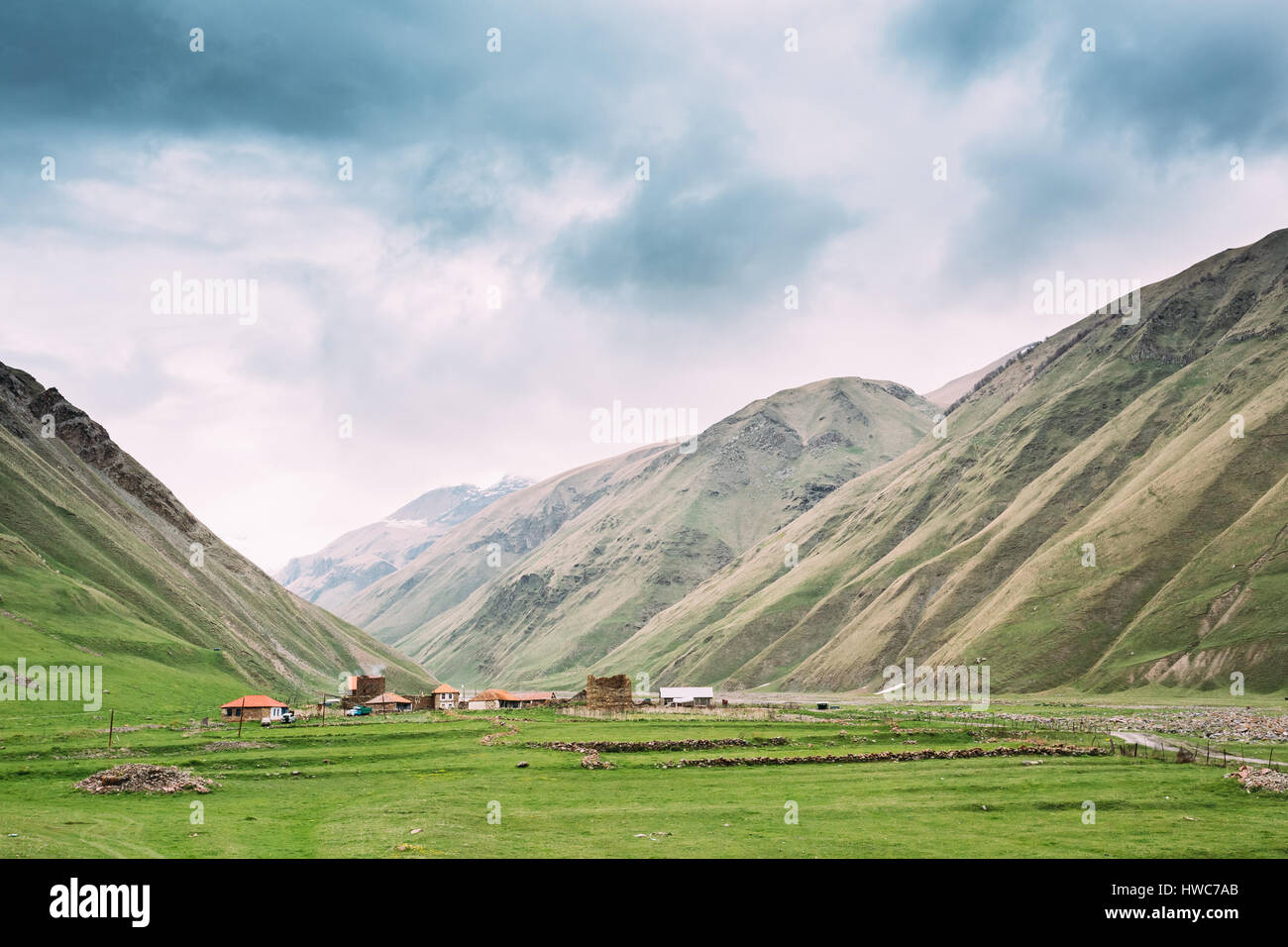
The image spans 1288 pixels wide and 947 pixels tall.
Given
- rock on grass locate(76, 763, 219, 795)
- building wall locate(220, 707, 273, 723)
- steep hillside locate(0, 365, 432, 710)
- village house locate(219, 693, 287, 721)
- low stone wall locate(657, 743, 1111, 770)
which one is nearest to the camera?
rock on grass locate(76, 763, 219, 795)

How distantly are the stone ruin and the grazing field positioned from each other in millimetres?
39868

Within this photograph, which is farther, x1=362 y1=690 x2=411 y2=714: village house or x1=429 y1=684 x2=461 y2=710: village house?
x1=429 y1=684 x2=461 y2=710: village house

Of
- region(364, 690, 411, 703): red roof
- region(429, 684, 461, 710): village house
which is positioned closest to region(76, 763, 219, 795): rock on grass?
region(364, 690, 411, 703): red roof

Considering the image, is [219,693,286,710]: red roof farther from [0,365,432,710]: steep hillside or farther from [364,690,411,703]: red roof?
[364,690,411,703]: red roof

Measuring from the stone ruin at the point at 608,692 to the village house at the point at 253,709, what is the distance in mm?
35838

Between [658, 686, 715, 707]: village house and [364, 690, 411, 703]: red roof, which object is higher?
[364, 690, 411, 703]: red roof

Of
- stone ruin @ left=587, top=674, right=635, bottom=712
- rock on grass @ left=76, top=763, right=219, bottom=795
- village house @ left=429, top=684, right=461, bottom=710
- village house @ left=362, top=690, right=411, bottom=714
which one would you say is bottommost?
village house @ left=429, top=684, right=461, bottom=710

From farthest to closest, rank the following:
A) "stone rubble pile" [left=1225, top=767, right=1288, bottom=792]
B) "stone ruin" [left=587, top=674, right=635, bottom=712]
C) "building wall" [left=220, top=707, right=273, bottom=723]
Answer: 1. "stone ruin" [left=587, top=674, right=635, bottom=712]
2. "building wall" [left=220, top=707, right=273, bottom=723]
3. "stone rubble pile" [left=1225, top=767, right=1288, bottom=792]

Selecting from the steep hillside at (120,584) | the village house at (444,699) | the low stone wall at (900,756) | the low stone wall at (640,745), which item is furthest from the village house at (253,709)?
the low stone wall at (900,756)

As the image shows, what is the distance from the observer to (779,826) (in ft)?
119

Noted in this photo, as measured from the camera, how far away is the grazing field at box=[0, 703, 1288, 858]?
105 feet

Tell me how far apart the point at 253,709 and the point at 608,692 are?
134 feet
